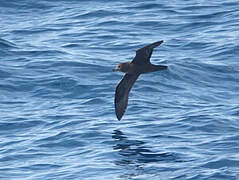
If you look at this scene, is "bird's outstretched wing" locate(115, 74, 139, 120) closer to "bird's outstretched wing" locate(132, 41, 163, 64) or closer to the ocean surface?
the ocean surface

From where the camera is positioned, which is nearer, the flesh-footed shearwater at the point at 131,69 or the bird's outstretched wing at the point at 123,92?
the flesh-footed shearwater at the point at 131,69

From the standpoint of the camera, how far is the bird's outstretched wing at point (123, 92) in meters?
17.1

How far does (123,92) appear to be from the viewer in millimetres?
17375

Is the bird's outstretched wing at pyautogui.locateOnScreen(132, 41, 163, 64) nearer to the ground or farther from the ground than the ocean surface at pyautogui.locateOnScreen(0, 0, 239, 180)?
farther from the ground

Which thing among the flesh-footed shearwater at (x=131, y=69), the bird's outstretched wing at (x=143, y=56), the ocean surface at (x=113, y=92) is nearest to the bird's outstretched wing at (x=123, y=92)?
the flesh-footed shearwater at (x=131, y=69)

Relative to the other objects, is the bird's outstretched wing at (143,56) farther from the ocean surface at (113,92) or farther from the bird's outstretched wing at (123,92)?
the ocean surface at (113,92)

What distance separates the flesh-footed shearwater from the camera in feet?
52.3

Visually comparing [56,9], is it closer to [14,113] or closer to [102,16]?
[102,16]

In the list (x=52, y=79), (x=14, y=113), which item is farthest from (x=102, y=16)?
(x=14, y=113)

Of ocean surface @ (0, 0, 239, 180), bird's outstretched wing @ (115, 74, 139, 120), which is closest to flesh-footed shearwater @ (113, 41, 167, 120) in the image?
bird's outstretched wing @ (115, 74, 139, 120)

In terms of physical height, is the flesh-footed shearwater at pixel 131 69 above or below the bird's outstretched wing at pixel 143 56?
below

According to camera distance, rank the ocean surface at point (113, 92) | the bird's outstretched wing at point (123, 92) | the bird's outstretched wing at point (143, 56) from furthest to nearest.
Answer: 1. the bird's outstretched wing at point (123, 92)
2. the bird's outstretched wing at point (143, 56)
3. the ocean surface at point (113, 92)

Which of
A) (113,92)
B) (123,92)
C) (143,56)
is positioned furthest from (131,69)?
(113,92)

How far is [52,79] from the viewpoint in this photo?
19.9 meters
